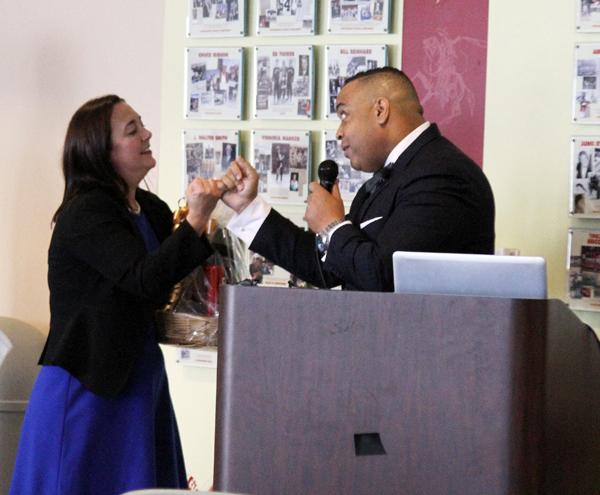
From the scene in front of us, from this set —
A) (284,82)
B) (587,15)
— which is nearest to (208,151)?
(284,82)

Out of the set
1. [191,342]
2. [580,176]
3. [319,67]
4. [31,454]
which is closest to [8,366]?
[31,454]

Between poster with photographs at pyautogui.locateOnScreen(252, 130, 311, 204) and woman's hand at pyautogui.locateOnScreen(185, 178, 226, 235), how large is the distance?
115 centimetres

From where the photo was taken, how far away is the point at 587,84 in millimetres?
3629

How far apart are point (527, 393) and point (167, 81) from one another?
2815 mm

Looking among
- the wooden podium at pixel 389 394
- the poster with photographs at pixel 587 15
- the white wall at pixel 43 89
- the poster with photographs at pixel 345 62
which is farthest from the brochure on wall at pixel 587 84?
the wooden podium at pixel 389 394

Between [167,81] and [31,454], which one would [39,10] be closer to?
[167,81]

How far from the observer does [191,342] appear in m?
2.92

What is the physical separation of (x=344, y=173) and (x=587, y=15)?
1.05 m

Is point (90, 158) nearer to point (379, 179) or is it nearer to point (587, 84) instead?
point (379, 179)

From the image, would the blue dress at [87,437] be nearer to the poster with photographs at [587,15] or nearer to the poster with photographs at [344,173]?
the poster with photographs at [344,173]

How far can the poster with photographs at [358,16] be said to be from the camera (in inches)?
153

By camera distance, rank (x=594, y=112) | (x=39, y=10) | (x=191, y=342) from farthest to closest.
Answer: (x=39, y=10) → (x=594, y=112) → (x=191, y=342)

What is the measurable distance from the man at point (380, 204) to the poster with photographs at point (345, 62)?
0.90 m

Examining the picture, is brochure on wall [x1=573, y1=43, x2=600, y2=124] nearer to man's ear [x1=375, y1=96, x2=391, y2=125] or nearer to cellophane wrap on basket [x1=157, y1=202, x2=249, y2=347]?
man's ear [x1=375, y1=96, x2=391, y2=125]
